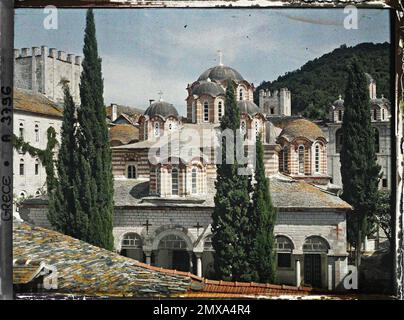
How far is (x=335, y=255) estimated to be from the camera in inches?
302

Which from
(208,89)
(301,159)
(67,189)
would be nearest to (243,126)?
(208,89)

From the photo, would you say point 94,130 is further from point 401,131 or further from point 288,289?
point 401,131

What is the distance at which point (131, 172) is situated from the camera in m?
7.71

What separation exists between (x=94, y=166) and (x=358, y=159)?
3.42 meters

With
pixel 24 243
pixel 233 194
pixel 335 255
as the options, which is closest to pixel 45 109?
pixel 24 243

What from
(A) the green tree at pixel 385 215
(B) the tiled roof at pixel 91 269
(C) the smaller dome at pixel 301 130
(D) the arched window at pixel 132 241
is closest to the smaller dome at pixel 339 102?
(C) the smaller dome at pixel 301 130

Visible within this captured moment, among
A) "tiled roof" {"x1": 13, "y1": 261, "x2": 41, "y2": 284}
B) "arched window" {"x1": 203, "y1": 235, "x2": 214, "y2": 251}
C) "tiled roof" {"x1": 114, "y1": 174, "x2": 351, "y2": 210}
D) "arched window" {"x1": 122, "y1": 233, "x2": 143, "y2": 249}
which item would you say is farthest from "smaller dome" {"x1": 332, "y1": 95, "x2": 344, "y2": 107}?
"tiled roof" {"x1": 13, "y1": 261, "x2": 41, "y2": 284}

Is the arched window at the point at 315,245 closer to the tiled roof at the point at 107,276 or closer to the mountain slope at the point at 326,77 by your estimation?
the tiled roof at the point at 107,276

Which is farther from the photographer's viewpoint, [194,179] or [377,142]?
[194,179]

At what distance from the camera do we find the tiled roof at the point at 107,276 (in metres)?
7.38

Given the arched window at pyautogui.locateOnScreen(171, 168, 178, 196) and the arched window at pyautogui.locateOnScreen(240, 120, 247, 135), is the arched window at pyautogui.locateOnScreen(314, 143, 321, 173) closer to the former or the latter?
the arched window at pyautogui.locateOnScreen(240, 120, 247, 135)

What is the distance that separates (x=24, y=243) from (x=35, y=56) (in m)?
2.36

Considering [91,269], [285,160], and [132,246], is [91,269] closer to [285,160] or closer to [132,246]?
[132,246]

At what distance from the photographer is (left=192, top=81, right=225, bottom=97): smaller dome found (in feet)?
24.4
